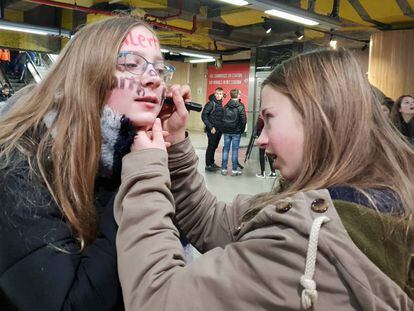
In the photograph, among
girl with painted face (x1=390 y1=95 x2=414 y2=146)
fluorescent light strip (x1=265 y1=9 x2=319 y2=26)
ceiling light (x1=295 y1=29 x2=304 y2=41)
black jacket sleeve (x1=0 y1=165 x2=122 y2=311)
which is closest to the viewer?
black jacket sleeve (x1=0 y1=165 x2=122 y2=311)

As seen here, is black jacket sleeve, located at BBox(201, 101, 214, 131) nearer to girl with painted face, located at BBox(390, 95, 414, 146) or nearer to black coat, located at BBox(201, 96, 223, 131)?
black coat, located at BBox(201, 96, 223, 131)

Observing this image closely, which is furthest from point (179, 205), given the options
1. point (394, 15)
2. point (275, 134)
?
point (394, 15)

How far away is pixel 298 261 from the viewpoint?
66 cm

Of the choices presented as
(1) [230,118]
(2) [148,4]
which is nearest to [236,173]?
(1) [230,118]

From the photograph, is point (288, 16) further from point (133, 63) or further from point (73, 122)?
point (73, 122)

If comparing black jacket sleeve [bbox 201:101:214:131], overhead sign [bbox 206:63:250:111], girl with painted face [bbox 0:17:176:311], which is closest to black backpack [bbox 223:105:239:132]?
black jacket sleeve [bbox 201:101:214:131]

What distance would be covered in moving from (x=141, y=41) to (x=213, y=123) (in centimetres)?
622

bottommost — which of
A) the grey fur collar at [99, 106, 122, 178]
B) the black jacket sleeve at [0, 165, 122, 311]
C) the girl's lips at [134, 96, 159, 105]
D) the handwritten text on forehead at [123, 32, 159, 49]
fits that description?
the black jacket sleeve at [0, 165, 122, 311]

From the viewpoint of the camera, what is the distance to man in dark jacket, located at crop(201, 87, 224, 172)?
24.2 feet

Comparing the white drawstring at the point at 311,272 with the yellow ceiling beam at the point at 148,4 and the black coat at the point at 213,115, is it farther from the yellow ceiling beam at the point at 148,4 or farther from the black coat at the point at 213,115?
the yellow ceiling beam at the point at 148,4

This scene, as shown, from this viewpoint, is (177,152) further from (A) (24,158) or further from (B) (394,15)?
(B) (394,15)

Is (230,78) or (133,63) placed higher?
(230,78)

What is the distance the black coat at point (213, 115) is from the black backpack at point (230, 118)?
9 cm

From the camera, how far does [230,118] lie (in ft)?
23.8
